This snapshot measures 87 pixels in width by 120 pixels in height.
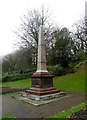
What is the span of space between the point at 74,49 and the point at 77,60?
2.29 m

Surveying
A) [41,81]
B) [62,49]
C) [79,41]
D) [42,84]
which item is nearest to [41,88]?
[42,84]

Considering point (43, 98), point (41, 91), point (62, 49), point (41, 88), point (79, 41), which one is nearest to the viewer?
point (43, 98)

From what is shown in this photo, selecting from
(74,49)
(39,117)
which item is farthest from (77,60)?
(39,117)

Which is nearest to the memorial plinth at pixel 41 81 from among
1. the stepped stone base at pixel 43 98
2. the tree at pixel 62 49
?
the stepped stone base at pixel 43 98

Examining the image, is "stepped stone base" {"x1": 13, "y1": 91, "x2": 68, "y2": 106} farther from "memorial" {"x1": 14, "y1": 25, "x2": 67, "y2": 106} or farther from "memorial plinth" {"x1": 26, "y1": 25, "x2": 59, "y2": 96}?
"memorial plinth" {"x1": 26, "y1": 25, "x2": 59, "y2": 96}

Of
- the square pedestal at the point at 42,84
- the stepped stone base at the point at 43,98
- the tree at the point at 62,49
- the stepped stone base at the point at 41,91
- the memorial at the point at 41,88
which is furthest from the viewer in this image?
the tree at the point at 62,49

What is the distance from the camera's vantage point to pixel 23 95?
512 inches

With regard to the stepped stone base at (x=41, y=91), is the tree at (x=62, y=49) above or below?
above

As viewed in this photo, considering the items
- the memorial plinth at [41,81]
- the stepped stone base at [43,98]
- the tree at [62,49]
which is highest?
the tree at [62,49]

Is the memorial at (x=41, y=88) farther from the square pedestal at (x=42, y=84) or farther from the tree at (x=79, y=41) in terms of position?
the tree at (x=79, y=41)

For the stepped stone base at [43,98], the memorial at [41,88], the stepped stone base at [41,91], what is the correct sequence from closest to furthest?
the stepped stone base at [43,98] < the memorial at [41,88] < the stepped stone base at [41,91]

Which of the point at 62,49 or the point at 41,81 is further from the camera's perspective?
the point at 62,49

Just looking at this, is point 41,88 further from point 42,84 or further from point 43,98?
point 43,98

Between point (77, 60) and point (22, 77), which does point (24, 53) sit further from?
point (77, 60)
